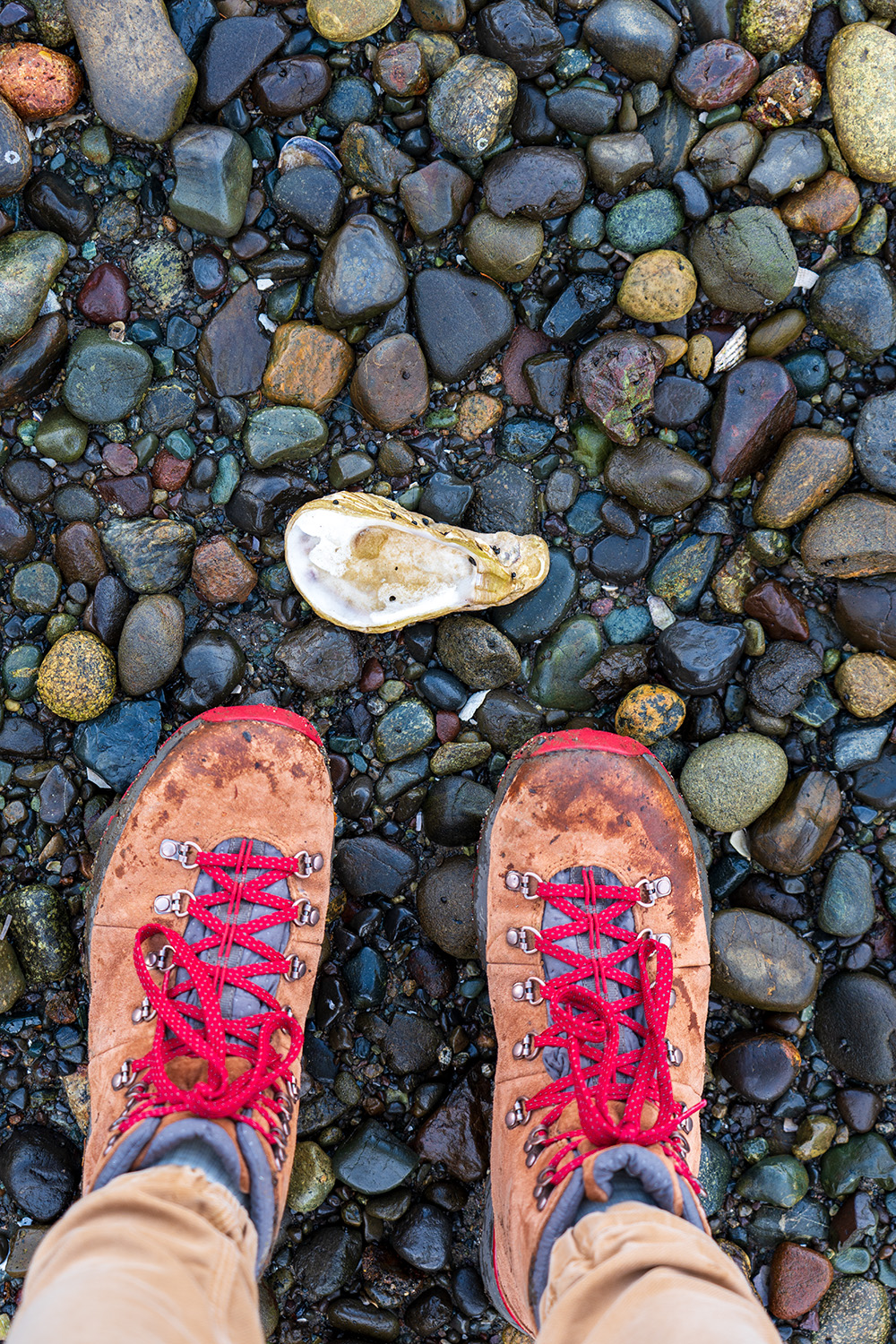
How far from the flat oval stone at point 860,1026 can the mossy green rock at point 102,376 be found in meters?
3.07

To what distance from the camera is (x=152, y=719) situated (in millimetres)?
2748

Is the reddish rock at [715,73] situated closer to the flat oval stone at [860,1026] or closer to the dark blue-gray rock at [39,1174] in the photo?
the flat oval stone at [860,1026]

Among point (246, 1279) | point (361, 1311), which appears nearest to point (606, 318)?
point (246, 1279)

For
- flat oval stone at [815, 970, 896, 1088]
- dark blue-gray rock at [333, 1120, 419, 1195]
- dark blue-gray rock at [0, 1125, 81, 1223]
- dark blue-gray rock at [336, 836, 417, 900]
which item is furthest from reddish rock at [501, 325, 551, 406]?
dark blue-gray rock at [0, 1125, 81, 1223]

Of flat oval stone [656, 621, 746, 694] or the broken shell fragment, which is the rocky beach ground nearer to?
flat oval stone [656, 621, 746, 694]

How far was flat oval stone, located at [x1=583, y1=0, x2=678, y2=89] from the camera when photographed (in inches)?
101

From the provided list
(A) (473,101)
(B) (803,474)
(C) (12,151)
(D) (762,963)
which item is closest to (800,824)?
(D) (762,963)

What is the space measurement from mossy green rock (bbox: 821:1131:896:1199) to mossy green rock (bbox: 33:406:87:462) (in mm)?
3489

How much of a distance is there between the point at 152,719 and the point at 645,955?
1.74m

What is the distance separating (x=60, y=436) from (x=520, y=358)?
154 centimetres

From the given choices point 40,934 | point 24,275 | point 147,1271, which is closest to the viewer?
point 147,1271

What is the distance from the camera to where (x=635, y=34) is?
2.57 m

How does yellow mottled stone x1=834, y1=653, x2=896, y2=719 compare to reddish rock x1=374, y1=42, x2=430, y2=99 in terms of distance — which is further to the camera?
yellow mottled stone x1=834, y1=653, x2=896, y2=719

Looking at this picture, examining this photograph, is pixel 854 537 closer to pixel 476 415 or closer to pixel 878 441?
pixel 878 441
